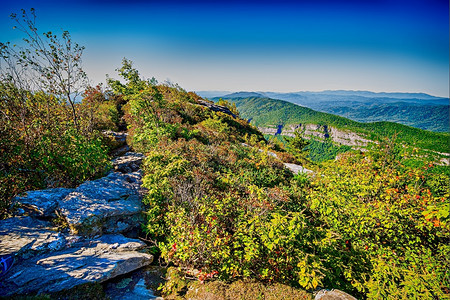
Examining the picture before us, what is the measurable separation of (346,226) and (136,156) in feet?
32.4

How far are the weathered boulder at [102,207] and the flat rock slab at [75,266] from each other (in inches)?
16.2

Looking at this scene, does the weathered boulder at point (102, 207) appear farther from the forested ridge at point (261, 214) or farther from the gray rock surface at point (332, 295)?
the gray rock surface at point (332, 295)

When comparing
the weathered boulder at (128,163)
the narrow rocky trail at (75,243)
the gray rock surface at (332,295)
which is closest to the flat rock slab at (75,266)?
the narrow rocky trail at (75,243)

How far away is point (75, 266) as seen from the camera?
4000mm

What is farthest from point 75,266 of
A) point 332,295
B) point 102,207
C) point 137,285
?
point 332,295

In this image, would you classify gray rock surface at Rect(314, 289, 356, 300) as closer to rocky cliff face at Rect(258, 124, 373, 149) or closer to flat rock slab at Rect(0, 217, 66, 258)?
flat rock slab at Rect(0, 217, 66, 258)

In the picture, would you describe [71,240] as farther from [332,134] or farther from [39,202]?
[332,134]

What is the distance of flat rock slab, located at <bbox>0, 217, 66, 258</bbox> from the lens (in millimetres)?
3984

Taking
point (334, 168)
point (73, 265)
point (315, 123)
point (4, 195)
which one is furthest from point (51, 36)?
point (315, 123)

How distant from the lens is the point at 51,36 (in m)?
8.30

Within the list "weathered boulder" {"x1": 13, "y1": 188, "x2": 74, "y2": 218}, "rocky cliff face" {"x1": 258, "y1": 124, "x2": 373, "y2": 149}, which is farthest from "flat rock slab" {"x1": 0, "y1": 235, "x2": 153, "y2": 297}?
"rocky cliff face" {"x1": 258, "y1": 124, "x2": 373, "y2": 149}

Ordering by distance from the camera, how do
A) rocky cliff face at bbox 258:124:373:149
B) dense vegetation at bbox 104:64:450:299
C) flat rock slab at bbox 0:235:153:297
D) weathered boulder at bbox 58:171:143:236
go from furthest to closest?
rocky cliff face at bbox 258:124:373:149
weathered boulder at bbox 58:171:143:236
dense vegetation at bbox 104:64:450:299
flat rock slab at bbox 0:235:153:297

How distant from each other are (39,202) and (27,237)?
126 centimetres

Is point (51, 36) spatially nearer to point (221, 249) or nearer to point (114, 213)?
point (114, 213)
